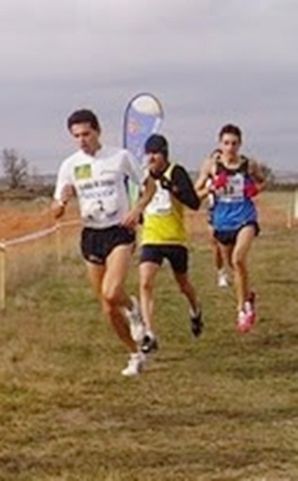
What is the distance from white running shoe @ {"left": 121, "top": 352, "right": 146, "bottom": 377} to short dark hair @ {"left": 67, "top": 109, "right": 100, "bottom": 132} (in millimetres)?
1803

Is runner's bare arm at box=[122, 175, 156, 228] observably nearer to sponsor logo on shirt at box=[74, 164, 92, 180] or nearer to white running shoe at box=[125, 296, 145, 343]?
sponsor logo on shirt at box=[74, 164, 92, 180]

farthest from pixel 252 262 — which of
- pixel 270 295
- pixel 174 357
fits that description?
pixel 174 357

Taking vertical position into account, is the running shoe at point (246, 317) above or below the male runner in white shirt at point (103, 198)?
below

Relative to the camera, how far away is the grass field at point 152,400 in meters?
7.09

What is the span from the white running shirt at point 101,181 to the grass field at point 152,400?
4.02 ft

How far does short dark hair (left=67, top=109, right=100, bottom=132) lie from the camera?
9.63 m

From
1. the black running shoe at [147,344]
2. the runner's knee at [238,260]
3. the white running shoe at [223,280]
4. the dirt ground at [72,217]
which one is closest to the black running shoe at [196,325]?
the runner's knee at [238,260]

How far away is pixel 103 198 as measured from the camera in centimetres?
980

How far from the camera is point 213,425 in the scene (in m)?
8.12

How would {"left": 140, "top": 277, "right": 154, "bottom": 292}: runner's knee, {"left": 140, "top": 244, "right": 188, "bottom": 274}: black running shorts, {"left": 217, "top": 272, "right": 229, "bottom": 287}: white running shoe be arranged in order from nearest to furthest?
1. {"left": 140, "top": 277, "right": 154, "bottom": 292}: runner's knee
2. {"left": 140, "top": 244, "right": 188, "bottom": 274}: black running shorts
3. {"left": 217, "top": 272, "right": 229, "bottom": 287}: white running shoe

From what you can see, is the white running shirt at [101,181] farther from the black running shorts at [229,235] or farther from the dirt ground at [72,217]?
the dirt ground at [72,217]

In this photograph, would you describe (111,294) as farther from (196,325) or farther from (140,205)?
(196,325)

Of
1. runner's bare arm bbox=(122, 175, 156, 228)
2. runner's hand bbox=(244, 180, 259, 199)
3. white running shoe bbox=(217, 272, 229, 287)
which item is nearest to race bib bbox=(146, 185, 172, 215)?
runner's hand bbox=(244, 180, 259, 199)

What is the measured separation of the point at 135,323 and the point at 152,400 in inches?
59.2
